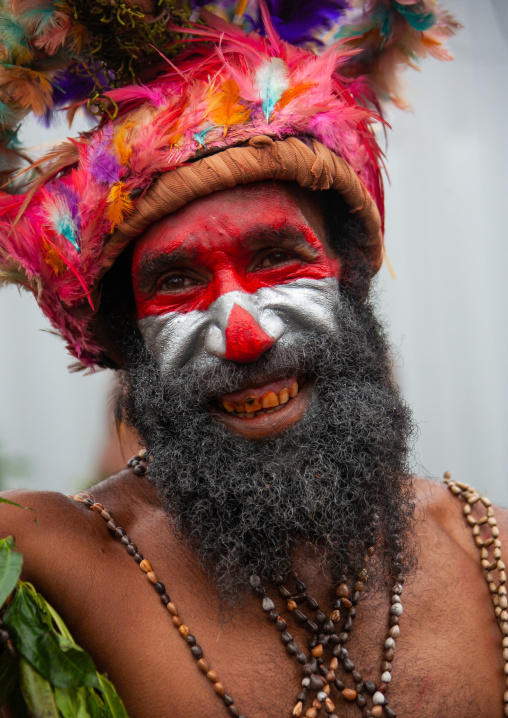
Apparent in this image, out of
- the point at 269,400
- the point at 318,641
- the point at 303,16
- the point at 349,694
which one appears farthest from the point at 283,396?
the point at 303,16

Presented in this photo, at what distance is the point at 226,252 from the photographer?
2141 millimetres

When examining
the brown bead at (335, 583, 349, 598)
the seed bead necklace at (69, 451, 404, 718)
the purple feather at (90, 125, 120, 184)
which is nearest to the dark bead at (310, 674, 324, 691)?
the seed bead necklace at (69, 451, 404, 718)

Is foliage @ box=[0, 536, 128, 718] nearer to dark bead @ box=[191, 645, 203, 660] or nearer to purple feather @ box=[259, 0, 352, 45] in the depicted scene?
dark bead @ box=[191, 645, 203, 660]

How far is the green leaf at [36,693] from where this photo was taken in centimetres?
150

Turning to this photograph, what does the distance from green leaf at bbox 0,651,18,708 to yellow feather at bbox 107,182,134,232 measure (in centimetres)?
124

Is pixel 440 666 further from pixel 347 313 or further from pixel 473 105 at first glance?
pixel 473 105

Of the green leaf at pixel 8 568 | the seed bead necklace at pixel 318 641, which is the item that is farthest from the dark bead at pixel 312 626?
the green leaf at pixel 8 568

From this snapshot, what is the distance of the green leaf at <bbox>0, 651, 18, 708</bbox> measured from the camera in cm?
155

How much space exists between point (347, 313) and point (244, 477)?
657mm

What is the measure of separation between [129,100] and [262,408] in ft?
3.47

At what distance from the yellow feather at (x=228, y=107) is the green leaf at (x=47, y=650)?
1455 mm

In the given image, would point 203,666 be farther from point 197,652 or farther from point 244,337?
point 244,337

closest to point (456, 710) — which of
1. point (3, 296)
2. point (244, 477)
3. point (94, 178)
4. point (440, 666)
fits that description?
point (440, 666)

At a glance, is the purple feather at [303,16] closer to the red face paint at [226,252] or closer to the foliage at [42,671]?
the red face paint at [226,252]
